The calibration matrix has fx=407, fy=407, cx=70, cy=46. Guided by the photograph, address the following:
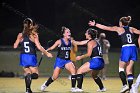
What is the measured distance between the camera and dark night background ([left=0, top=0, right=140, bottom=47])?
18812 millimetres

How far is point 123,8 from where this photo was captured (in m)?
19.1

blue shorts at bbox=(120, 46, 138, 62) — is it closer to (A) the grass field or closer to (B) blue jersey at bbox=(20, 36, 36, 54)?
(A) the grass field

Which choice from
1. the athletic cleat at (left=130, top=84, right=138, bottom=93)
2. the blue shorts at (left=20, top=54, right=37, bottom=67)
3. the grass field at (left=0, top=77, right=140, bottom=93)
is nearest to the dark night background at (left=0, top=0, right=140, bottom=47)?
the grass field at (left=0, top=77, right=140, bottom=93)

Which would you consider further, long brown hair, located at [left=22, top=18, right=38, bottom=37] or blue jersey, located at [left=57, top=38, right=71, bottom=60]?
blue jersey, located at [left=57, top=38, right=71, bottom=60]

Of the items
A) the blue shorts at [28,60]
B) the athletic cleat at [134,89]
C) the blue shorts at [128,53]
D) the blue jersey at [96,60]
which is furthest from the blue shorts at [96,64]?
the blue shorts at [28,60]

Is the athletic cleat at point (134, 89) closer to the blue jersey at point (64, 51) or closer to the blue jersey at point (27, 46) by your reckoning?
the blue jersey at point (64, 51)

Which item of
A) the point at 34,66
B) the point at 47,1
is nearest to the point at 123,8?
the point at 47,1

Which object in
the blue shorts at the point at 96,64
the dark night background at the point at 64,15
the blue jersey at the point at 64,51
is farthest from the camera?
the dark night background at the point at 64,15

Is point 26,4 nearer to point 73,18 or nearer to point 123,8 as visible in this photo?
point 73,18

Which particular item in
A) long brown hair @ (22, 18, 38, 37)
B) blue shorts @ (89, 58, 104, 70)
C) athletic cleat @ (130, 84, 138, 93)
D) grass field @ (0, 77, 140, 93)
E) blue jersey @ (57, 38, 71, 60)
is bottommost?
grass field @ (0, 77, 140, 93)

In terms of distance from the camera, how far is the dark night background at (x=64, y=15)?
18812 millimetres

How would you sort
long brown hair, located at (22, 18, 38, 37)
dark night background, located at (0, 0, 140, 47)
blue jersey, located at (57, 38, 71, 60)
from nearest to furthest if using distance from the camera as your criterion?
long brown hair, located at (22, 18, 38, 37) < blue jersey, located at (57, 38, 71, 60) < dark night background, located at (0, 0, 140, 47)

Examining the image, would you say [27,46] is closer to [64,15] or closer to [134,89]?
[134,89]

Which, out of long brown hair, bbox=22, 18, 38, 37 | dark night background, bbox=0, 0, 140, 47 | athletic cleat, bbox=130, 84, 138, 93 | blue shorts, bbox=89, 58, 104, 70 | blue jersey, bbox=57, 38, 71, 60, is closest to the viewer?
athletic cleat, bbox=130, 84, 138, 93
